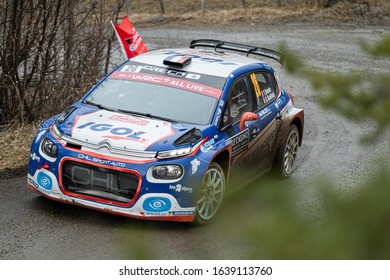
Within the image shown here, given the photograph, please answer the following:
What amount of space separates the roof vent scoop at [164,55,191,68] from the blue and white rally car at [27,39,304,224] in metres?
0.01

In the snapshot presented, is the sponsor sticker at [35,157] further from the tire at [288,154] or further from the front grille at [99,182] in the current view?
the tire at [288,154]

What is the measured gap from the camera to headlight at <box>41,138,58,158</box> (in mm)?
7497

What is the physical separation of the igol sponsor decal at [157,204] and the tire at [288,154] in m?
2.31

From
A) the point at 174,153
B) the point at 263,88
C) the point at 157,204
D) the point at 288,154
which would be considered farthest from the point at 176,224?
the point at 288,154

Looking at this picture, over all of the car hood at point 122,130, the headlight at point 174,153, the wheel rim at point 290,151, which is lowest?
the wheel rim at point 290,151

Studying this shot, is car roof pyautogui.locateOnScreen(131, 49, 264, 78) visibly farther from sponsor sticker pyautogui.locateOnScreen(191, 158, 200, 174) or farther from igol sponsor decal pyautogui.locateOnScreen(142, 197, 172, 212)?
igol sponsor decal pyautogui.locateOnScreen(142, 197, 172, 212)

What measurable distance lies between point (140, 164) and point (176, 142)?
48 cm

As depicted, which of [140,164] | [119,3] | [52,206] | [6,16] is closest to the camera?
[140,164]

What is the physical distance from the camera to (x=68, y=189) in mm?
7383

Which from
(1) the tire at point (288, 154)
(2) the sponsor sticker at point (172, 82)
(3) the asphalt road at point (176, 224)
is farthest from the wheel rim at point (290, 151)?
(2) the sponsor sticker at point (172, 82)

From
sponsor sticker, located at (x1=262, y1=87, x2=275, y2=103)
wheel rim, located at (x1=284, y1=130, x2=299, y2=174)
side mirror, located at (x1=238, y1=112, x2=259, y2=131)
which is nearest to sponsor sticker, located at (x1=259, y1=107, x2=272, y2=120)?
sponsor sticker, located at (x1=262, y1=87, x2=275, y2=103)

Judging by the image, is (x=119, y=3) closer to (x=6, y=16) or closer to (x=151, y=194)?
(x=6, y=16)

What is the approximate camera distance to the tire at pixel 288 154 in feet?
30.6

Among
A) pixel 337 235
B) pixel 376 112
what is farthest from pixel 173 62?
pixel 337 235
